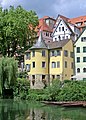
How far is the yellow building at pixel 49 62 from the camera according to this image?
2857 inches

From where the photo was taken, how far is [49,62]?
75.1 m

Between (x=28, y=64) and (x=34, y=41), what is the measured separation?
6947 mm

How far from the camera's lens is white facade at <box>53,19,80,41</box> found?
84.8 metres

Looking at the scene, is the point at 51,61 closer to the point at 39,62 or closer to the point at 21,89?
the point at 39,62

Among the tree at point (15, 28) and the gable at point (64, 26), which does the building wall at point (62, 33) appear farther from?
the tree at point (15, 28)

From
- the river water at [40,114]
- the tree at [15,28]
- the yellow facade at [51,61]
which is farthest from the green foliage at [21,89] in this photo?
the river water at [40,114]

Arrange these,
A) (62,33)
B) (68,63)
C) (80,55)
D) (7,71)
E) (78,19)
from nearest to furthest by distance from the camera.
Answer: (7,71)
(80,55)
(68,63)
(62,33)
(78,19)

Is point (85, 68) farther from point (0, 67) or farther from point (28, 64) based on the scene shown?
point (0, 67)

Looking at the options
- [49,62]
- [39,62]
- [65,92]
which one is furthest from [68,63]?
[65,92]

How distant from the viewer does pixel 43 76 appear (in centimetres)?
7431

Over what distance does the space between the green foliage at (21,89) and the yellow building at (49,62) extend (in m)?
8.36

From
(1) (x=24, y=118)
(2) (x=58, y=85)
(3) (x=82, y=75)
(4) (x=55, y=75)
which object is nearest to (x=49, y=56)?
(4) (x=55, y=75)

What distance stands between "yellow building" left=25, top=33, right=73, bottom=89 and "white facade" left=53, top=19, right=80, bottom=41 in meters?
10.4

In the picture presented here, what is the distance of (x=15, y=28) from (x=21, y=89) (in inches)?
650
